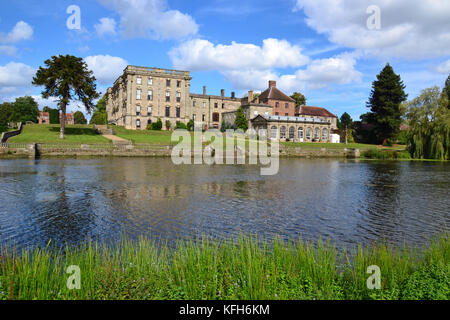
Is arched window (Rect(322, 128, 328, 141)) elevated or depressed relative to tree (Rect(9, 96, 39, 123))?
depressed

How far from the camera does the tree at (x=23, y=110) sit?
362ft

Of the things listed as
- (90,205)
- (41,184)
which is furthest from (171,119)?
(90,205)

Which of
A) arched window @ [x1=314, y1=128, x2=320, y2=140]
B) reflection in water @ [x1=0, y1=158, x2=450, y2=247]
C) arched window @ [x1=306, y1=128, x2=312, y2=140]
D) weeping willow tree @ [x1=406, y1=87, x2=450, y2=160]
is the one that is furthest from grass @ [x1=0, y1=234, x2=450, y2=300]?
arched window @ [x1=314, y1=128, x2=320, y2=140]

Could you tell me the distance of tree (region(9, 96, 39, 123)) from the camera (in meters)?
110

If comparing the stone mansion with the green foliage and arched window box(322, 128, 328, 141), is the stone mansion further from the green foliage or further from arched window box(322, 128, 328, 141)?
the green foliage

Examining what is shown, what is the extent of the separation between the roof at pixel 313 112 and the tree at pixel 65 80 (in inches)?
2095

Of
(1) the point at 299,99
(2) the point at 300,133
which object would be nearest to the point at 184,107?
(2) the point at 300,133

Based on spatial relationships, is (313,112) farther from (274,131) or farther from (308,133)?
(274,131)

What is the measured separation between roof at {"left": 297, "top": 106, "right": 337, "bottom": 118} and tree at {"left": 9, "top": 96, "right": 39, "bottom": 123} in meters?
86.4

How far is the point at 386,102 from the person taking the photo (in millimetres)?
75125

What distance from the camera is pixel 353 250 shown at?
30.8 feet

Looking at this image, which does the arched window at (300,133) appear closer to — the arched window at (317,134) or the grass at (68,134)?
the arched window at (317,134)

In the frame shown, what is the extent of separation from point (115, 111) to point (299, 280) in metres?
89.3
